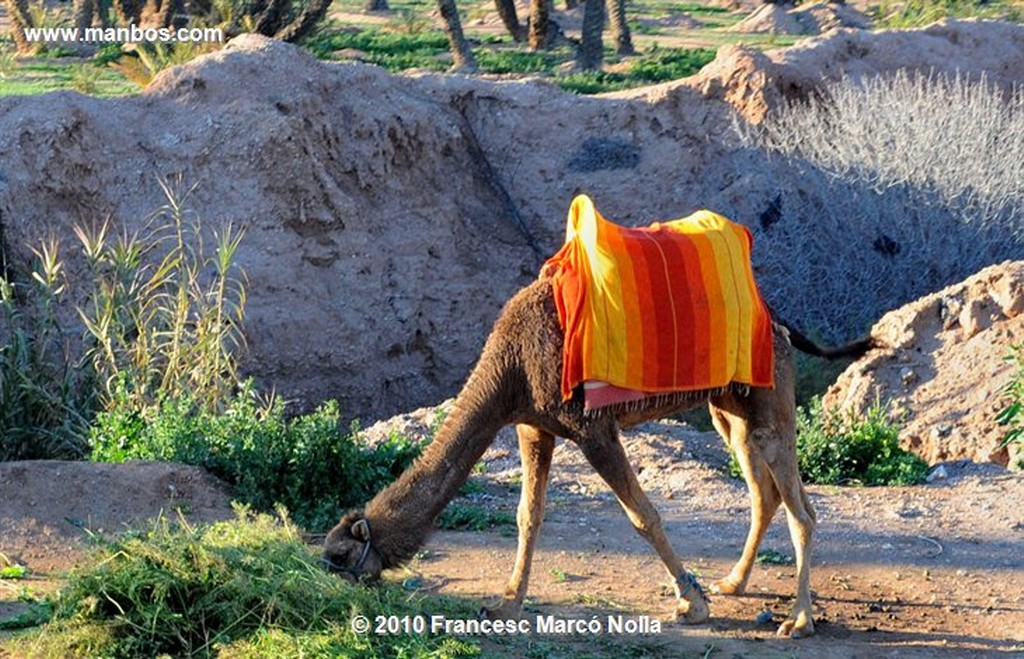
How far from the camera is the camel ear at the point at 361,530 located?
6434 mm

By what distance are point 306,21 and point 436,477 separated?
14436mm

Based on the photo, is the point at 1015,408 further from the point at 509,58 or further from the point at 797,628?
the point at 509,58

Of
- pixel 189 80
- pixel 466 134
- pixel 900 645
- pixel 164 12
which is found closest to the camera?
→ pixel 900 645

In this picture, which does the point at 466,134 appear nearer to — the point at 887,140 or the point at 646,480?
the point at 887,140

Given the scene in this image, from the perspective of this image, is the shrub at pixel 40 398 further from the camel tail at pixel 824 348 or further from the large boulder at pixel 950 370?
the large boulder at pixel 950 370

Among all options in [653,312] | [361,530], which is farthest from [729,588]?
[361,530]

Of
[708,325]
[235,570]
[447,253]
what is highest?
[708,325]

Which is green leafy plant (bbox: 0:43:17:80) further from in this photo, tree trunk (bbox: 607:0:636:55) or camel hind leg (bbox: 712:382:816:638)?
camel hind leg (bbox: 712:382:816:638)

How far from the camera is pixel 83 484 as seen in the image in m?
8.35

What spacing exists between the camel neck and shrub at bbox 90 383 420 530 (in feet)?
5.93

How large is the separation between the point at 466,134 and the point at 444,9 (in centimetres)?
537

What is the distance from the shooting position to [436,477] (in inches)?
264

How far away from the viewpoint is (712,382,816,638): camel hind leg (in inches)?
287

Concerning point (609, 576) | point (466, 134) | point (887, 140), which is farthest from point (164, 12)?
point (609, 576)
